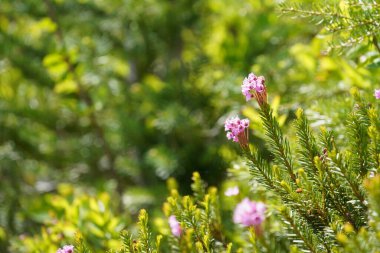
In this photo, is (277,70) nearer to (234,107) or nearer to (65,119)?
(234,107)

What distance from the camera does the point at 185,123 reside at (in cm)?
248

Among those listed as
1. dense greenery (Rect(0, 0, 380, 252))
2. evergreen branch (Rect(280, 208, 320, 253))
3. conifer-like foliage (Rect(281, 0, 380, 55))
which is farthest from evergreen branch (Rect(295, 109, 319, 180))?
conifer-like foliage (Rect(281, 0, 380, 55))

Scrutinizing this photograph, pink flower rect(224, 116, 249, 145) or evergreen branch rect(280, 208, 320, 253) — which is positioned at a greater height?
pink flower rect(224, 116, 249, 145)

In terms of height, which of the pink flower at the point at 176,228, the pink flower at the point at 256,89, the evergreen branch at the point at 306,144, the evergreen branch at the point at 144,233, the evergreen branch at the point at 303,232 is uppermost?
the pink flower at the point at 256,89

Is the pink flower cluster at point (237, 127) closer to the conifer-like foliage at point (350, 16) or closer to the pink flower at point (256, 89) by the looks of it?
the pink flower at point (256, 89)

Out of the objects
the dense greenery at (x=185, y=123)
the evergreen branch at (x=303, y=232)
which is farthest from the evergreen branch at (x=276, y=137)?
the evergreen branch at (x=303, y=232)

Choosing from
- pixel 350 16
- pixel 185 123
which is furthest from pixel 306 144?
pixel 185 123

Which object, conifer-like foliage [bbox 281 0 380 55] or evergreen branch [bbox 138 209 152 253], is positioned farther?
conifer-like foliage [bbox 281 0 380 55]

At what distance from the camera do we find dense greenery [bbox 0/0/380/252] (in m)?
0.96

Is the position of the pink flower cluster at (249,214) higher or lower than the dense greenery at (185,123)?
lower

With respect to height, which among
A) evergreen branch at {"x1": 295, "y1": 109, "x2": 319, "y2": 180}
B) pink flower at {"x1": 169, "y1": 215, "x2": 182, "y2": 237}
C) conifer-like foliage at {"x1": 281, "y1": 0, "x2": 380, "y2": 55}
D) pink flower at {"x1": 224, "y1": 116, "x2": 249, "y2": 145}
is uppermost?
conifer-like foliage at {"x1": 281, "y1": 0, "x2": 380, "y2": 55}

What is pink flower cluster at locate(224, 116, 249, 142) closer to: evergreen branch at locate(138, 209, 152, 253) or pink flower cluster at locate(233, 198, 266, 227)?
pink flower cluster at locate(233, 198, 266, 227)

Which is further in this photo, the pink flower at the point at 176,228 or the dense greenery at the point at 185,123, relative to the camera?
the pink flower at the point at 176,228

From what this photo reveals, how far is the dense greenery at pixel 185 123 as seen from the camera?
3.14 feet
